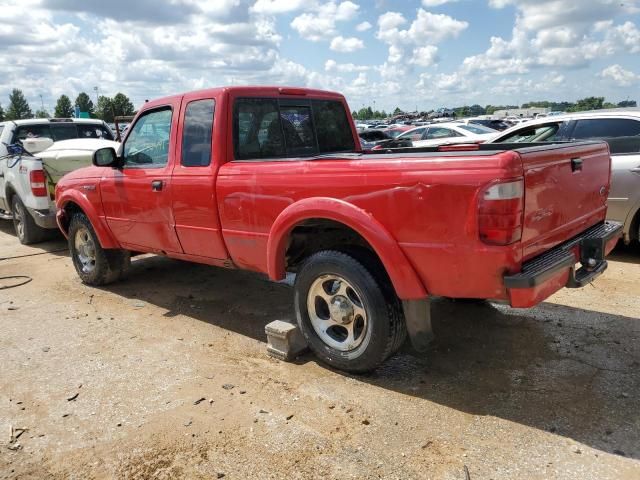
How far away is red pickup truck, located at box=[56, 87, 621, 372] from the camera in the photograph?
295 centimetres

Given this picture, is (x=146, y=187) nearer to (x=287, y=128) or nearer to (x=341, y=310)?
(x=287, y=128)

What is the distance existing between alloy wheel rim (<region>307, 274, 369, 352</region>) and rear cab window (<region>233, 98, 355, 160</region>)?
1331 mm

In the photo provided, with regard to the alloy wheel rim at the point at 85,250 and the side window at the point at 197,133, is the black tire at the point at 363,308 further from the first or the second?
the alloy wheel rim at the point at 85,250

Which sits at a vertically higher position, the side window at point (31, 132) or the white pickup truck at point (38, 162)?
the side window at point (31, 132)

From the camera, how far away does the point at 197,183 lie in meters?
4.34

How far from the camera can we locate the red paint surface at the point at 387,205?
2.95 m

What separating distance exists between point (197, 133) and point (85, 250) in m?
2.66

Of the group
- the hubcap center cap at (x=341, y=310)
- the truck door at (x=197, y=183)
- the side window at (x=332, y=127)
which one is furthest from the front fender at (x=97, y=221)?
the hubcap center cap at (x=341, y=310)

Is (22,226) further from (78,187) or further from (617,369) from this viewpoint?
(617,369)

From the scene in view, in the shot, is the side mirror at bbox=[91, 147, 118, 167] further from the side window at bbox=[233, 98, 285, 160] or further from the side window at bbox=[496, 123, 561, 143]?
the side window at bbox=[496, 123, 561, 143]

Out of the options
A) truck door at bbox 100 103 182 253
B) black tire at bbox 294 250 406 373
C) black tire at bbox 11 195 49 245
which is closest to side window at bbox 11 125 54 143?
black tire at bbox 11 195 49 245

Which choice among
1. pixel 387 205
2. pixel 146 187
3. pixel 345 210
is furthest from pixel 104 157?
pixel 387 205

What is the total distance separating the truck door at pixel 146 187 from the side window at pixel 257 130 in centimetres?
68

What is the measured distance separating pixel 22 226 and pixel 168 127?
5.26 meters
